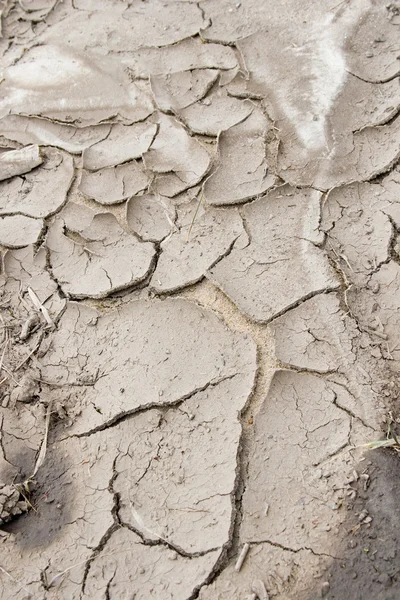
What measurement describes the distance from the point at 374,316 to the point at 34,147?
1949 millimetres

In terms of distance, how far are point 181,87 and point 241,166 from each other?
→ 2.37 feet

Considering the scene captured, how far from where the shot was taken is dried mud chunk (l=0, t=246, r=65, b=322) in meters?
2.54

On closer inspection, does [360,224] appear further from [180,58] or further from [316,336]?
[180,58]

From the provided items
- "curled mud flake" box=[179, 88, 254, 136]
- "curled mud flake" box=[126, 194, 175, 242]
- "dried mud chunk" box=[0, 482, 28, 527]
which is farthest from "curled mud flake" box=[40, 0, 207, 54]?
"dried mud chunk" box=[0, 482, 28, 527]

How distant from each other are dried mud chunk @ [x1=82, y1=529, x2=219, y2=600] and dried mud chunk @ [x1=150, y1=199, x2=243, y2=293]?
39.6 inches

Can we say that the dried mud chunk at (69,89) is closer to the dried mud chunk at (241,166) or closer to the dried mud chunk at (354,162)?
the dried mud chunk at (241,166)

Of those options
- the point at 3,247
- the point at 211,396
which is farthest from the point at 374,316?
the point at 3,247

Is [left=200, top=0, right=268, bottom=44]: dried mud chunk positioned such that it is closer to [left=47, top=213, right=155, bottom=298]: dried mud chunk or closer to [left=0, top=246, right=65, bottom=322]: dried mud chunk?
[left=47, top=213, right=155, bottom=298]: dried mud chunk

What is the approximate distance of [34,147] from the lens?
3.09 meters

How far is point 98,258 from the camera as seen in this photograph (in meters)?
2.62

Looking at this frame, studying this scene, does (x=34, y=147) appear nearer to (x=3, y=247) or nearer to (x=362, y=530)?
(x=3, y=247)

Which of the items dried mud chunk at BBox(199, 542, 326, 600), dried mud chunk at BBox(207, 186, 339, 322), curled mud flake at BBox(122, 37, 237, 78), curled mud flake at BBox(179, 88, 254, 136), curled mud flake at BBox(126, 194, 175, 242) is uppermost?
curled mud flake at BBox(122, 37, 237, 78)

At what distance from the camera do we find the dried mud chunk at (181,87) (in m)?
3.09

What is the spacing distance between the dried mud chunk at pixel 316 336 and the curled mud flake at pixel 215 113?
1.10 metres
